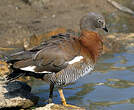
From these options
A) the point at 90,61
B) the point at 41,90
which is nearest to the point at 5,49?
the point at 41,90

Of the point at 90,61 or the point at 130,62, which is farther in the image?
the point at 130,62

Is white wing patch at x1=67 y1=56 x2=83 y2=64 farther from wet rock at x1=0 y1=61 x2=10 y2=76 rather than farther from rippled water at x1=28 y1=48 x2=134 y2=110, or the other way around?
wet rock at x1=0 y1=61 x2=10 y2=76

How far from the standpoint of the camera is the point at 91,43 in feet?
23.4

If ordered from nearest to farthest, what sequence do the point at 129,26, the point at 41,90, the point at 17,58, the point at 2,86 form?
the point at 17,58
the point at 2,86
the point at 41,90
the point at 129,26

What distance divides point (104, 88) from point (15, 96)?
2.29 m

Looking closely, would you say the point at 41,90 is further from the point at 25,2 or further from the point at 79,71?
the point at 25,2

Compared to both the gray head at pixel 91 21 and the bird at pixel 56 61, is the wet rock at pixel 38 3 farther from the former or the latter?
the bird at pixel 56 61

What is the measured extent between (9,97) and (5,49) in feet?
12.7

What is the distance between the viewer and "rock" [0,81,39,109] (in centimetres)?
690

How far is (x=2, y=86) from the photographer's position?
23.9 ft

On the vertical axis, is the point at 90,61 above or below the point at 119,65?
above

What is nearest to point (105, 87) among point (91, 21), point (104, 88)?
point (104, 88)

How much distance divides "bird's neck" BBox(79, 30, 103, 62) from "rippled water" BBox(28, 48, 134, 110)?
1139mm

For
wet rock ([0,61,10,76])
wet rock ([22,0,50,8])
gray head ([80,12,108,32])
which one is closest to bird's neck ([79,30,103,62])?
gray head ([80,12,108,32])
